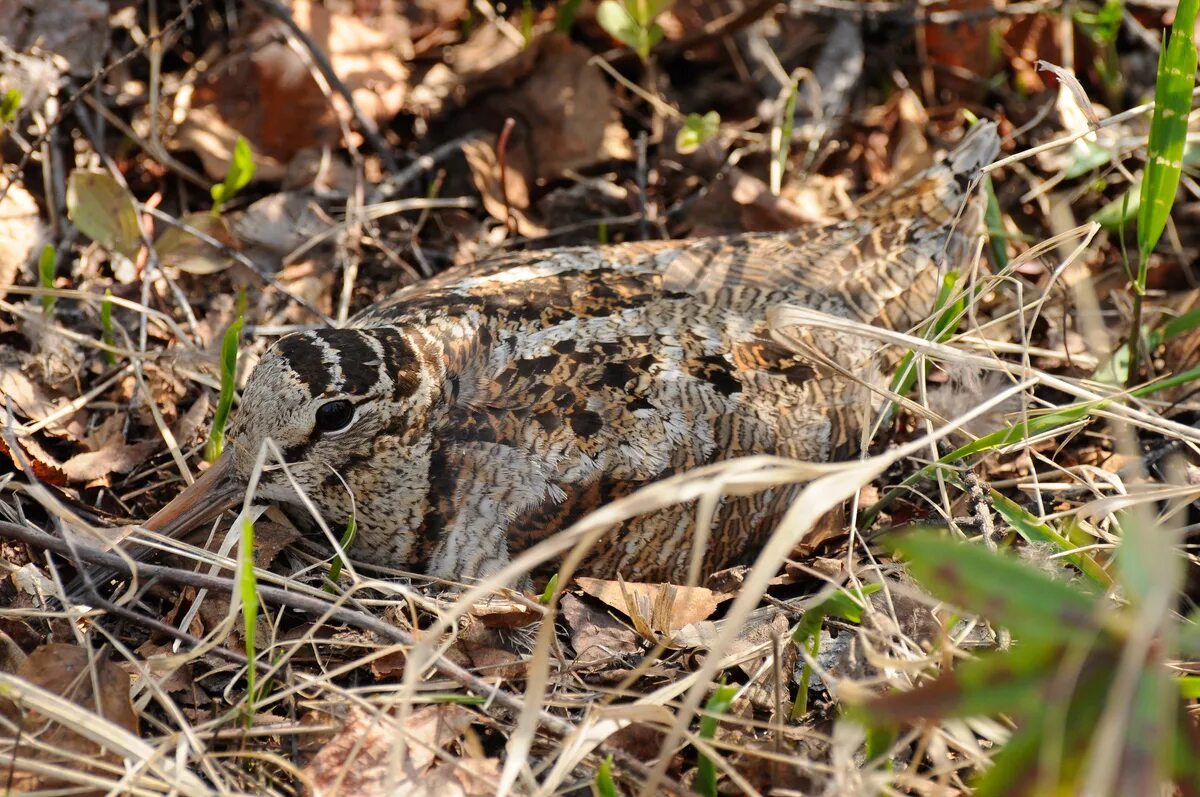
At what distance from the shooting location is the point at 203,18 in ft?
13.7

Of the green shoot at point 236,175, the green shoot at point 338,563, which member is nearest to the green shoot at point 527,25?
the green shoot at point 236,175

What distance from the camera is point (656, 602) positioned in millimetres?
2596

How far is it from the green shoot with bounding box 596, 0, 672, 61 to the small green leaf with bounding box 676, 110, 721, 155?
11.3 inches

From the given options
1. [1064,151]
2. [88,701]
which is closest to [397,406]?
[88,701]

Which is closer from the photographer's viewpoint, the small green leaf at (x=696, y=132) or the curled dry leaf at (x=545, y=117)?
the small green leaf at (x=696, y=132)

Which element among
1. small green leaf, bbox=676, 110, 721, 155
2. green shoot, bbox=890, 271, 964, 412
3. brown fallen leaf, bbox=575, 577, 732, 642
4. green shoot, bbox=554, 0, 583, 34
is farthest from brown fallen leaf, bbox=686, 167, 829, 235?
brown fallen leaf, bbox=575, 577, 732, 642

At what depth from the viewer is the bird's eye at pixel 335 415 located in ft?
8.49

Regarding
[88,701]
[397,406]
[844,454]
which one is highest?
[397,406]

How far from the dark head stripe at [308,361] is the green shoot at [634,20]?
1.81m

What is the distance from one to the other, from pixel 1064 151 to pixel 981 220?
37.6 inches

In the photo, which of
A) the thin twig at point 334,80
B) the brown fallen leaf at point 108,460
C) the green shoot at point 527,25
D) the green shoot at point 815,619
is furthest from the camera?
the green shoot at point 527,25

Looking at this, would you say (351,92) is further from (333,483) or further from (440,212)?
(333,483)

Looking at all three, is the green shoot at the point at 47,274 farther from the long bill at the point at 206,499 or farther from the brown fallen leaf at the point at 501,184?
the brown fallen leaf at the point at 501,184

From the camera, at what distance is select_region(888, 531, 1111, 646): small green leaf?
148 centimetres
